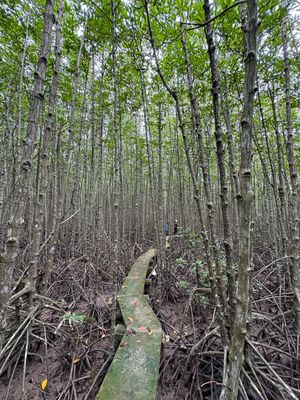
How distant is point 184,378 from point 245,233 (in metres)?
2.07

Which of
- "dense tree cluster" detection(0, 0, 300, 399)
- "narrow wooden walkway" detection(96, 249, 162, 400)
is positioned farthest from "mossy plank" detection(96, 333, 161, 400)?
"dense tree cluster" detection(0, 0, 300, 399)

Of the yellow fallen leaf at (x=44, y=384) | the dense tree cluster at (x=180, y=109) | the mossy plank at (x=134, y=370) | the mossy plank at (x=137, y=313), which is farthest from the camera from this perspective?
the mossy plank at (x=137, y=313)

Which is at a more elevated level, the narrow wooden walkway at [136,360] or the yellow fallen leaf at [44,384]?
the narrow wooden walkway at [136,360]

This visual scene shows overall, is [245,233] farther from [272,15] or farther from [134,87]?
[134,87]

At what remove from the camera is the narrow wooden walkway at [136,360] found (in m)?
1.50

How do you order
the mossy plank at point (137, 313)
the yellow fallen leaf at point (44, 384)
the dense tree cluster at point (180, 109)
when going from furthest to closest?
the mossy plank at point (137, 313)
the yellow fallen leaf at point (44, 384)
the dense tree cluster at point (180, 109)

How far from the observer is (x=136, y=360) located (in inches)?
70.4

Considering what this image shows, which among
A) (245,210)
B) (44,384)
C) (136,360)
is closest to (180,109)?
(245,210)

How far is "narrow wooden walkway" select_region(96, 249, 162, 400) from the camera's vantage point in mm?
1501

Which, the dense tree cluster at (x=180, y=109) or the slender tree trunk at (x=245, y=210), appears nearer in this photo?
the slender tree trunk at (x=245, y=210)

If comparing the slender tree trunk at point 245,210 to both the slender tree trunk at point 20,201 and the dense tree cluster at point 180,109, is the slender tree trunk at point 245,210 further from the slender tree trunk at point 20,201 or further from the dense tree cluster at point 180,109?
the slender tree trunk at point 20,201

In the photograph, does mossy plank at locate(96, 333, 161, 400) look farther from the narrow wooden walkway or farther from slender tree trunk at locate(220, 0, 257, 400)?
slender tree trunk at locate(220, 0, 257, 400)

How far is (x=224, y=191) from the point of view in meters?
1.42

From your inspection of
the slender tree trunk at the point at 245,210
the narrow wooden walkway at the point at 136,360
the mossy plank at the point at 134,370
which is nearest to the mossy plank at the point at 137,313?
the narrow wooden walkway at the point at 136,360
